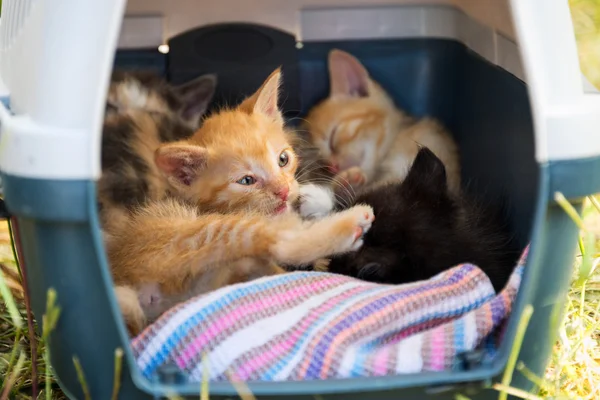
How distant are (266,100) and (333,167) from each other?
0.33 m

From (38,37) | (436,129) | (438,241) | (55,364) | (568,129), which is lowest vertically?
(55,364)

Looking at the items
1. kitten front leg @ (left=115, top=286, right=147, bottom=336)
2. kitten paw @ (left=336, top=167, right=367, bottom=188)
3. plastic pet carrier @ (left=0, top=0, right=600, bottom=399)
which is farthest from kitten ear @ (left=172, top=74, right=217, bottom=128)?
kitten front leg @ (left=115, top=286, right=147, bottom=336)

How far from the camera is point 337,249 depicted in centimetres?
124

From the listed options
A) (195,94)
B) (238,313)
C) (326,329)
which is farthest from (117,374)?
(195,94)

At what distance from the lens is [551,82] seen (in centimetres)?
111

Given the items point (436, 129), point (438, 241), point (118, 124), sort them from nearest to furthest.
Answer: point (438, 241) < point (118, 124) < point (436, 129)

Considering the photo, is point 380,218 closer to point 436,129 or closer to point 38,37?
point 436,129

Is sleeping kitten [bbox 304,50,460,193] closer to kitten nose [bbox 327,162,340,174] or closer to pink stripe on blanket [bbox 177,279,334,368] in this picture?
kitten nose [bbox 327,162,340,174]

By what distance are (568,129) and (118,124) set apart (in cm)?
105

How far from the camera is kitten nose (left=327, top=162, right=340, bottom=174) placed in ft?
6.19

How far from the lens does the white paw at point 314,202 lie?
158cm

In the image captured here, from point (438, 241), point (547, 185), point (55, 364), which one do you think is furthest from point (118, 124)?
point (547, 185)

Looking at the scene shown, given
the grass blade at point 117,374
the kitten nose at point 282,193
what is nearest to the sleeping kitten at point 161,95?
the kitten nose at point 282,193

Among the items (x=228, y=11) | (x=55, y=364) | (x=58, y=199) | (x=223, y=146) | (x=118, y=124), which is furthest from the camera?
(x=228, y=11)
